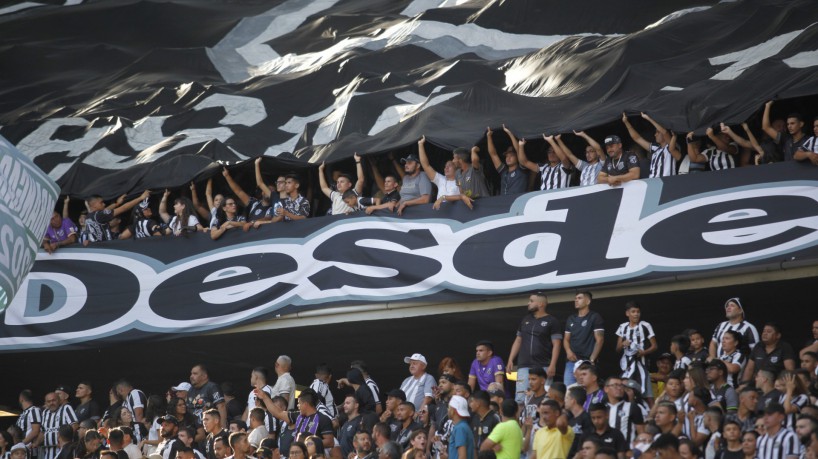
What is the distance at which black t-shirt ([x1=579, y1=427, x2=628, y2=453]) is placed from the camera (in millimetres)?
10680

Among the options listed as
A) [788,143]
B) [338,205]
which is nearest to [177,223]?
[338,205]

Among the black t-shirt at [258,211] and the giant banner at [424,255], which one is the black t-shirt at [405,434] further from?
the black t-shirt at [258,211]

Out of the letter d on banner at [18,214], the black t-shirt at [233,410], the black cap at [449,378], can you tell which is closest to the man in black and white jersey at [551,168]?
the black cap at [449,378]

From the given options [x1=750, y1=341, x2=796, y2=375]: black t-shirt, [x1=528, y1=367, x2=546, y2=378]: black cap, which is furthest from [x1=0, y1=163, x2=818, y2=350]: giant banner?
[x1=528, y1=367, x2=546, y2=378]: black cap

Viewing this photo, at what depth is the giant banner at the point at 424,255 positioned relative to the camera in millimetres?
13188

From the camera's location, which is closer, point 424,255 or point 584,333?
point 584,333

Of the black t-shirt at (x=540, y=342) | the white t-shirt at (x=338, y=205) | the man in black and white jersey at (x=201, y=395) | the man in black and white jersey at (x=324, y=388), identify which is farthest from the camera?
the white t-shirt at (x=338, y=205)

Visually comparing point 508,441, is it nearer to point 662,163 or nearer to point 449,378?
point 449,378

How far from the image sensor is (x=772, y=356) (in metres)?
12.0

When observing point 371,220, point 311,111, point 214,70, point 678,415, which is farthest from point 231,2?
point 678,415

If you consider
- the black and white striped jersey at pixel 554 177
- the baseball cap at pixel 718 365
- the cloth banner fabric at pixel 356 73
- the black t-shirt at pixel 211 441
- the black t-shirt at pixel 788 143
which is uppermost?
the cloth banner fabric at pixel 356 73

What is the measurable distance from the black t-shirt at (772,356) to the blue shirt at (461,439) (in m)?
2.94

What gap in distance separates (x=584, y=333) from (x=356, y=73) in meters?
8.72

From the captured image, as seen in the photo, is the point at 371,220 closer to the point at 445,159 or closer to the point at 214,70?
the point at 445,159
